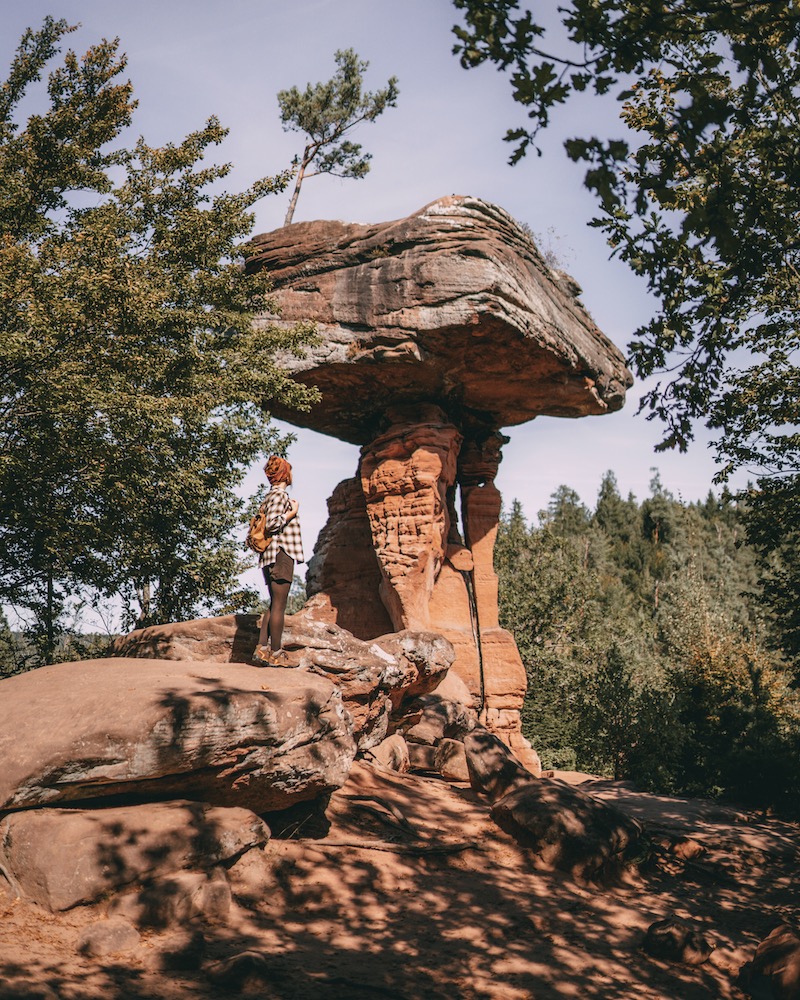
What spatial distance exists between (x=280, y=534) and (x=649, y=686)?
18188mm

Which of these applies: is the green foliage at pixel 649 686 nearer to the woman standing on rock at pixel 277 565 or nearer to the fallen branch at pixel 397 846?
the fallen branch at pixel 397 846

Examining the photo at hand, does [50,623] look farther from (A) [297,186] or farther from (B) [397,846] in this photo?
(A) [297,186]

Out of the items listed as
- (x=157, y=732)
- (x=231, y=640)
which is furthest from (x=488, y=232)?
(x=157, y=732)

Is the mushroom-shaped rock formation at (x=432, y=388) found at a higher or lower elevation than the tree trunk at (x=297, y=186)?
lower

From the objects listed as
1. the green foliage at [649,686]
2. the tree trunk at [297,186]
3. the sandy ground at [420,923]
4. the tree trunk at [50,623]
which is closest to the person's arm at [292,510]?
the sandy ground at [420,923]

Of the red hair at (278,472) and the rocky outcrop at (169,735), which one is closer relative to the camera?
the rocky outcrop at (169,735)

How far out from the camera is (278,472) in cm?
862

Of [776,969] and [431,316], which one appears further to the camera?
[431,316]

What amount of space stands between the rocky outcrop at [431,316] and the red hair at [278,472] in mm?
6358

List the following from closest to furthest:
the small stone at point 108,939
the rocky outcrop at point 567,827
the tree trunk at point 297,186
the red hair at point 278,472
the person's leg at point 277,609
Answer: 1. the small stone at point 108,939
2. the rocky outcrop at point 567,827
3. the person's leg at point 277,609
4. the red hair at point 278,472
5. the tree trunk at point 297,186

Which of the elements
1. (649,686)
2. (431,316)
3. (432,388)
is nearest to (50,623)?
(432,388)

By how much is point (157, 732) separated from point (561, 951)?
3.29 meters

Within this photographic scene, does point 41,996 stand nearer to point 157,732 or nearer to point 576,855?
point 157,732

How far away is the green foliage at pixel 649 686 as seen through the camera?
1473 cm
